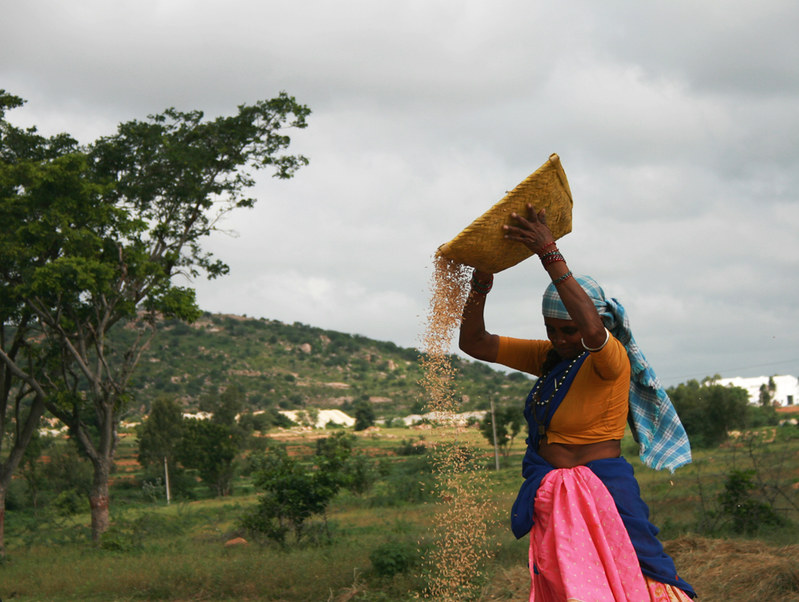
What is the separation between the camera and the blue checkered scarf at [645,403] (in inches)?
114

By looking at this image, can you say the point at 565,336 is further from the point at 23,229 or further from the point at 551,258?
the point at 23,229

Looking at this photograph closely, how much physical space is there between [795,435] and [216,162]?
63.6 ft

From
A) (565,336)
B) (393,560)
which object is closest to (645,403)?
(565,336)

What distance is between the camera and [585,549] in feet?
8.86

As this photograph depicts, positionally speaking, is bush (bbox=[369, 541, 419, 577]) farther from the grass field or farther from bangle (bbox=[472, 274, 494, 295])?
bangle (bbox=[472, 274, 494, 295])

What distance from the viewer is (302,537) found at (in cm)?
1161

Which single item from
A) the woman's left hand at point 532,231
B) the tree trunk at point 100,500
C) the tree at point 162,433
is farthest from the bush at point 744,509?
the tree at point 162,433

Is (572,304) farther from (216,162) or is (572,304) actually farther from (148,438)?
(148,438)

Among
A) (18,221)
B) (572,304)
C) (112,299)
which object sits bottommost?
(572,304)

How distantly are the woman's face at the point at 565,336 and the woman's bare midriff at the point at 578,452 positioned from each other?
1.09 ft

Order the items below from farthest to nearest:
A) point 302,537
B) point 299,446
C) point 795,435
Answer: point 299,446 → point 795,435 → point 302,537

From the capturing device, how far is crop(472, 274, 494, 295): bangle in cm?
334

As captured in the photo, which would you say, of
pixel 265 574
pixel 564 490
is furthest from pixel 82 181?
pixel 564 490

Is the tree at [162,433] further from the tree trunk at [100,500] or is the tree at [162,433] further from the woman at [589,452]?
the woman at [589,452]
